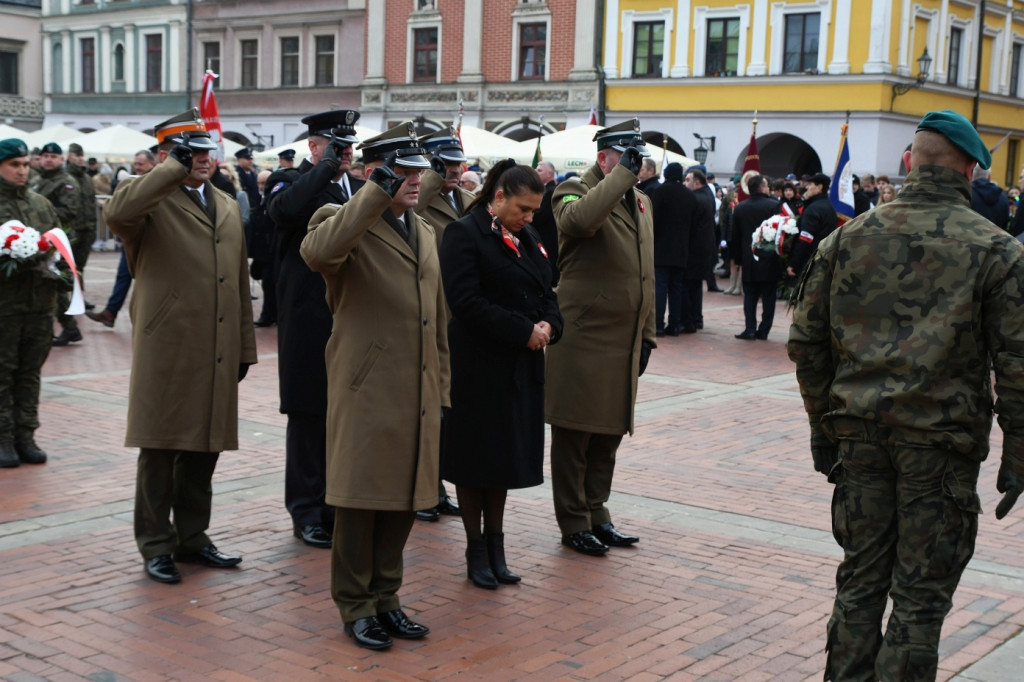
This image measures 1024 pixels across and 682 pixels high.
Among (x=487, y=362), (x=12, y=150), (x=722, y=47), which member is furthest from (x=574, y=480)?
(x=722, y=47)

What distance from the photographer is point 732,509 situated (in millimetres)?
7039

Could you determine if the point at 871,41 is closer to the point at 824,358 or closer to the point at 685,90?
the point at 685,90

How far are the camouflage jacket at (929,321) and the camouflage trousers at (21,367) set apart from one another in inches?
216

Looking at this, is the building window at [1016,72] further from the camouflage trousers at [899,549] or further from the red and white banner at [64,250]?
the camouflage trousers at [899,549]

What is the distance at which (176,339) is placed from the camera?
550 cm

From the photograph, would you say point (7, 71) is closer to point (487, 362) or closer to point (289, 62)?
point (289, 62)

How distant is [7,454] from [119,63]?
43414 mm

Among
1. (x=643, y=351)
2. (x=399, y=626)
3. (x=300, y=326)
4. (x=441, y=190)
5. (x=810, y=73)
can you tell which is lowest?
(x=399, y=626)

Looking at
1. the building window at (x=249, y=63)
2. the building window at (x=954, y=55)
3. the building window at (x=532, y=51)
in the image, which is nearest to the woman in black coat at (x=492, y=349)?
the building window at (x=954, y=55)

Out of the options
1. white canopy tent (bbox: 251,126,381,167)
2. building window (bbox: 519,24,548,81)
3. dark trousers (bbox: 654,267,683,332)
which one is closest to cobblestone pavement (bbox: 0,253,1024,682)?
dark trousers (bbox: 654,267,683,332)

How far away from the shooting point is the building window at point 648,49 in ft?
117

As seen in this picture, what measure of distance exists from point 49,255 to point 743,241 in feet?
33.6

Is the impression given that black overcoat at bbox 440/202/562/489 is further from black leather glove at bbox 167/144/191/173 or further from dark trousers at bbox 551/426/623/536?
black leather glove at bbox 167/144/191/173

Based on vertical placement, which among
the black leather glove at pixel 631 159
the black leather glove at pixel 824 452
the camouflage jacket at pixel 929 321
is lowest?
the black leather glove at pixel 824 452
